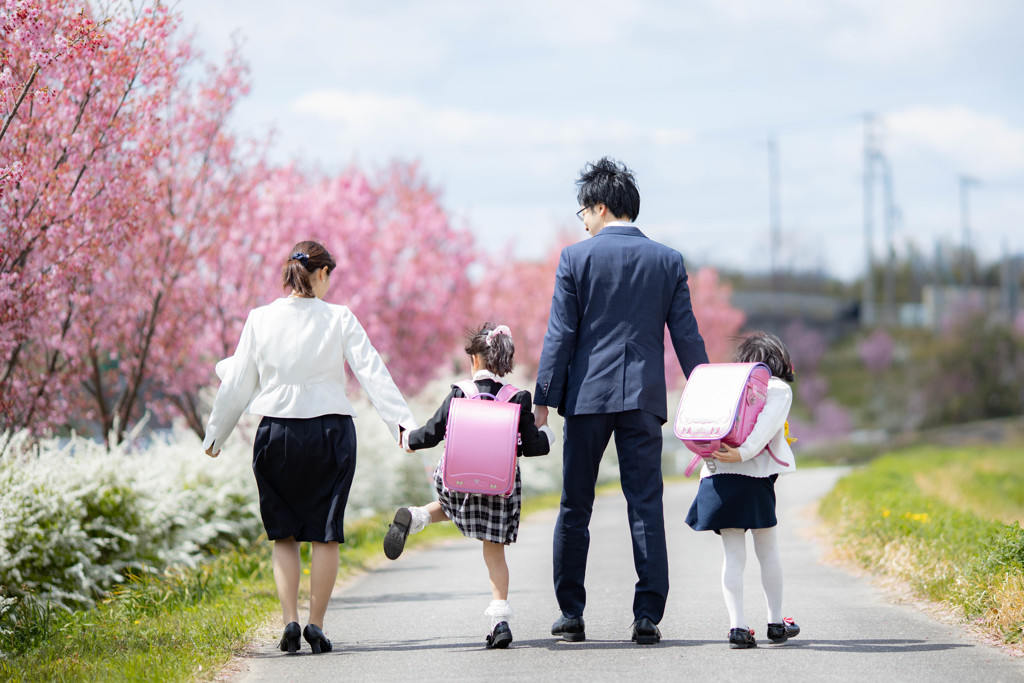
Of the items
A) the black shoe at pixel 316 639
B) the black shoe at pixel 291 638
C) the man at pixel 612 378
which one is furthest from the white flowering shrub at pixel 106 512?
the man at pixel 612 378

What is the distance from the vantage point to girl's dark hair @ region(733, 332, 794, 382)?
549 centimetres

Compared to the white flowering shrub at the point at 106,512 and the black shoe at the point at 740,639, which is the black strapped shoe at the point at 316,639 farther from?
the white flowering shrub at the point at 106,512

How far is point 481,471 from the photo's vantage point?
516 cm

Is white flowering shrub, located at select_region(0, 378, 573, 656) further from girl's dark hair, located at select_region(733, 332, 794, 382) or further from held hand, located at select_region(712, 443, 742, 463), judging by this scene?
girl's dark hair, located at select_region(733, 332, 794, 382)

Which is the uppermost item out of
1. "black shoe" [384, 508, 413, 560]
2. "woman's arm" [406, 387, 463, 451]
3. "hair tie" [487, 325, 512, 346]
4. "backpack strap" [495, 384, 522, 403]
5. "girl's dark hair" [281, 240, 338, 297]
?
"girl's dark hair" [281, 240, 338, 297]

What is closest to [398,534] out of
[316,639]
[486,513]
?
[486,513]

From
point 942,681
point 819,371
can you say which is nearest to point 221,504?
point 942,681

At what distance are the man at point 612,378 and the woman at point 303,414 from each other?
0.78m

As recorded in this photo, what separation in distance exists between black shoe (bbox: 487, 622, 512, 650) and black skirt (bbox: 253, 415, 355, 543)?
0.81 m

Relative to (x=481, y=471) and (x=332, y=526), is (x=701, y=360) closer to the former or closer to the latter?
(x=481, y=471)

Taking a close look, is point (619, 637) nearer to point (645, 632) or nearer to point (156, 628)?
point (645, 632)

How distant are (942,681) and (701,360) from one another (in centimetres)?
172

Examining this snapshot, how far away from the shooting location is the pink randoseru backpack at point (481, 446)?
16.9ft

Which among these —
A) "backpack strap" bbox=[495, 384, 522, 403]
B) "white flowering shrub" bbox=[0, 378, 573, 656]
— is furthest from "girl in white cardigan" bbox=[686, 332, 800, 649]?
"white flowering shrub" bbox=[0, 378, 573, 656]
